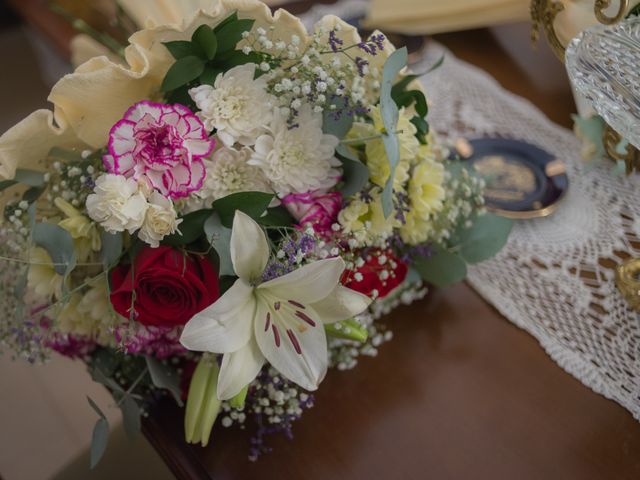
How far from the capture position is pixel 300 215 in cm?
61

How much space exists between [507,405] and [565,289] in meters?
0.17

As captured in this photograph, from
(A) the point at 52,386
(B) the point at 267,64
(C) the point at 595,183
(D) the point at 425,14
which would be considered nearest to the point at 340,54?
(B) the point at 267,64

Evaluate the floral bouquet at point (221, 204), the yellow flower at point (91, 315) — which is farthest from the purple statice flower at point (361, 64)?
the yellow flower at point (91, 315)

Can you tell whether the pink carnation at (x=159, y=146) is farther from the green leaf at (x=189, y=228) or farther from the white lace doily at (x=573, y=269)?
the white lace doily at (x=573, y=269)

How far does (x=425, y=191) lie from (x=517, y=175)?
0.26 metres

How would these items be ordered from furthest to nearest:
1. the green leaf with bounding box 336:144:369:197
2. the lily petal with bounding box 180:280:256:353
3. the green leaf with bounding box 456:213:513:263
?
the green leaf with bounding box 456:213:513:263 → the green leaf with bounding box 336:144:369:197 → the lily petal with bounding box 180:280:256:353

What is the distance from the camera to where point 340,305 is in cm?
55

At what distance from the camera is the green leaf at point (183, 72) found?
583 millimetres

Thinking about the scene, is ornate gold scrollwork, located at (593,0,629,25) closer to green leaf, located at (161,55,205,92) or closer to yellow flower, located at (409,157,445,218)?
yellow flower, located at (409,157,445,218)

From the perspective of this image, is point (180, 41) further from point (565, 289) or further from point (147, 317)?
point (565, 289)

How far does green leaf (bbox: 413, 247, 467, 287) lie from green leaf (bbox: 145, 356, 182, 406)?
0.92 feet

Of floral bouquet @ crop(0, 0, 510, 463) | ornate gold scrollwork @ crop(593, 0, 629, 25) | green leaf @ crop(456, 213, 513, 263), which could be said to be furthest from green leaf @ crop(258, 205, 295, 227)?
ornate gold scrollwork @ crop(593, 0, 629, 25)

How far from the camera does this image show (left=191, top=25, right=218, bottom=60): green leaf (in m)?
0.58

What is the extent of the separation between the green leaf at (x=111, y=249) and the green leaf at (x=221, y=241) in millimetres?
79
